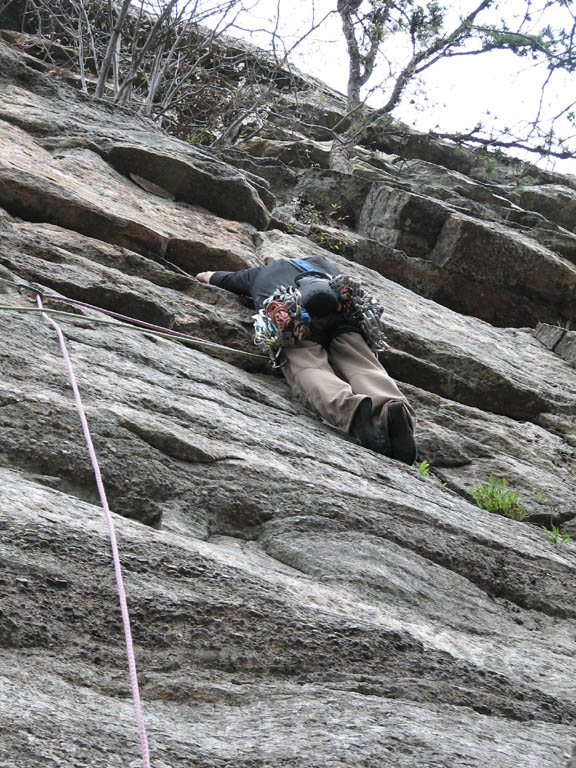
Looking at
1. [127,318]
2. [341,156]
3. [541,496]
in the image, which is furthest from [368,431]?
[341,156]

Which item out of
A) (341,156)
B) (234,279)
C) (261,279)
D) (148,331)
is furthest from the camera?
(341,156)

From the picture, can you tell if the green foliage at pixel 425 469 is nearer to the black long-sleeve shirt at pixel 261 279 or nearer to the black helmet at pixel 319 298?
the black helmet at pixel 319 298

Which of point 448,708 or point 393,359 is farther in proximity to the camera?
point 393,359

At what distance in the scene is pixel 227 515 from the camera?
360cm

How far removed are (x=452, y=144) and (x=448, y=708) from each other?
14.3 metres

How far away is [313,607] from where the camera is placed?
2.94 m

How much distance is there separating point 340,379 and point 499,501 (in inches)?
52.4

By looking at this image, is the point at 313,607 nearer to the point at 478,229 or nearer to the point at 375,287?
the point at 375,287

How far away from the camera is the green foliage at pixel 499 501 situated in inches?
209

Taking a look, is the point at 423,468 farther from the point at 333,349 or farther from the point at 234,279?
the point at 234,279

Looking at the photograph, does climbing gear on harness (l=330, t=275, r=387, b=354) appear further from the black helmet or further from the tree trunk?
the tree trunk

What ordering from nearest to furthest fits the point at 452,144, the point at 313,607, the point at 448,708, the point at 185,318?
1. the point at 448,708
2. the point at 313,607
3. the point at 185,318
4. the point at 452,144

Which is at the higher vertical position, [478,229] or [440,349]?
[478,229]

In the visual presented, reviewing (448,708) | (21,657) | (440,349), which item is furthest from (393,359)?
(21,657)
